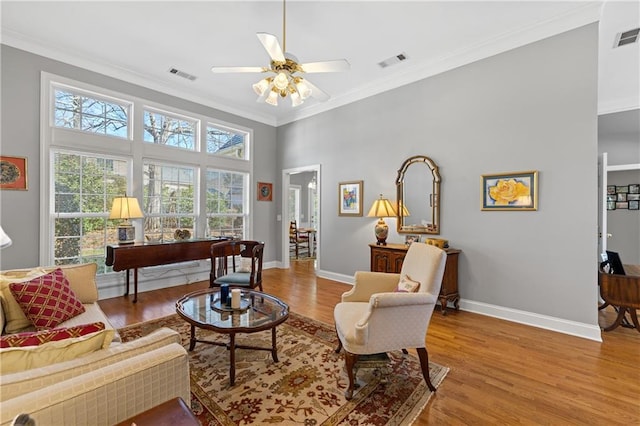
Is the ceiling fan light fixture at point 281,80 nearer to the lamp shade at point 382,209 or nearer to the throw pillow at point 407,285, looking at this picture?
the throw pillow at point 407,285

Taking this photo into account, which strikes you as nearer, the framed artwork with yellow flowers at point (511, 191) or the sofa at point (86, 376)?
the sofa at point (86, 376)

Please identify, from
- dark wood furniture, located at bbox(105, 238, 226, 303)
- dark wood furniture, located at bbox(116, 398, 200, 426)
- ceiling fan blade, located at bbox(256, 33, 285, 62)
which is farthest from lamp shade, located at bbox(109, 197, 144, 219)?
dark wood furniture, located at bbox(116, 398, 200, 426)

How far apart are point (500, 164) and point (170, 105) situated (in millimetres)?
4937

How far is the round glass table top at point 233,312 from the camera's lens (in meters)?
2.07

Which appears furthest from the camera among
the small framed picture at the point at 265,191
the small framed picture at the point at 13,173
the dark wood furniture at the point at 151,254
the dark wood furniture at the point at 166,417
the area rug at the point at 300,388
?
the small framed picture at the point at 265,191

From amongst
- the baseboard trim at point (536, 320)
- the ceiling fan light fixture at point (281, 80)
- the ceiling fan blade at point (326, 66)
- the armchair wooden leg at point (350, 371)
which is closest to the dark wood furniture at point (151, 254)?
the ceiling fan light fixture at point (281, 80)

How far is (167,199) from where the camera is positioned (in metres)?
4.81

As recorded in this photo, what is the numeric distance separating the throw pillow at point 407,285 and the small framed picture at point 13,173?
→ 4.46 meters

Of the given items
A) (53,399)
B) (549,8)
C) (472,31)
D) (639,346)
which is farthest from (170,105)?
(639,346)

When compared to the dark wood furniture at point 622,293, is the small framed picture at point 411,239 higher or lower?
higher

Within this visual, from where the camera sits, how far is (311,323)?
10.3 feet

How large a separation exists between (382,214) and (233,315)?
263 cm

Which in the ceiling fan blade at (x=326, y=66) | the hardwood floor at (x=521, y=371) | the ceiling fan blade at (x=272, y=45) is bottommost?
the hardwood floor at (x=521, y=371)

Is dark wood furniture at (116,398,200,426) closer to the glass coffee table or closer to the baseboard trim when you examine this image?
the glass coffee table
